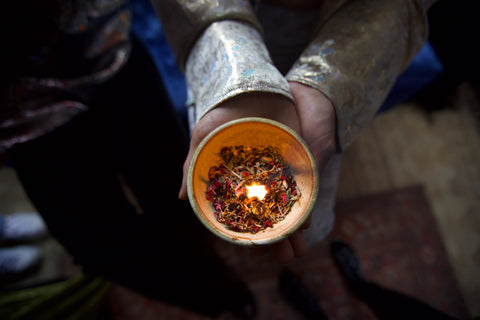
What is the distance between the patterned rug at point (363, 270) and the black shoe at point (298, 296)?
0.11 feet

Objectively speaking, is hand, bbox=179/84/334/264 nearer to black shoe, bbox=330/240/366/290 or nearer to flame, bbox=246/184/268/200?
flame, bbox=246/184/268/200

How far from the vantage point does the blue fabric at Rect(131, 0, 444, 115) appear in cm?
124

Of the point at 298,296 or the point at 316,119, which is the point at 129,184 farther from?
the point at 298,296

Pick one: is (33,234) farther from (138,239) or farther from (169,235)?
(169,235)

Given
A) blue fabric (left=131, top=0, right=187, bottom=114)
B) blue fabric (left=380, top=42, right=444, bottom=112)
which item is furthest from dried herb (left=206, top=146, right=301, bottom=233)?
blue fabric (left=380, top=42, right=444, bottom=112)

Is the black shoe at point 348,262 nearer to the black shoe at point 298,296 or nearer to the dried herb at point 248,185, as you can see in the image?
the black shoe at point 298,296

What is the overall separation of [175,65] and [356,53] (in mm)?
953

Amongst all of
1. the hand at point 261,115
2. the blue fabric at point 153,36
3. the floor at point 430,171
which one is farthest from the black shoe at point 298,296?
the blue fabric at point 153,36

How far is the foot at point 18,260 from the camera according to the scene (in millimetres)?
1485

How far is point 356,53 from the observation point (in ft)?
2.44

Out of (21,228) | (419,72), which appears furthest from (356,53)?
(21,228)

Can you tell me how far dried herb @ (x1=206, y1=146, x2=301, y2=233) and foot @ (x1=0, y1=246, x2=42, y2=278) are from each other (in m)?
1.70

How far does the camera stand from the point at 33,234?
62.6 inches

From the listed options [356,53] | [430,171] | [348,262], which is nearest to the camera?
[356,53]
